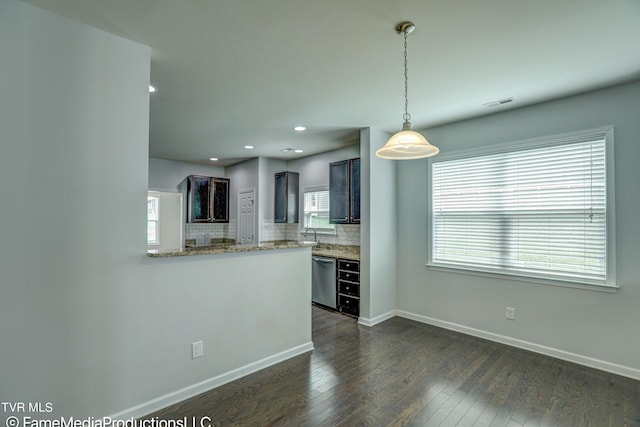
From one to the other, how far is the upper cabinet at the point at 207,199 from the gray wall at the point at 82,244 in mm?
4346

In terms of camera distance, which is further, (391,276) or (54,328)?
(391,276)

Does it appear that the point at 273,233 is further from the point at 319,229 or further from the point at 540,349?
the point at 540,349

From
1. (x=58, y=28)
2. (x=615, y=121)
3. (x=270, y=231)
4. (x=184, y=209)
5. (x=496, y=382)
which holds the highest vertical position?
(x=58, y=28)

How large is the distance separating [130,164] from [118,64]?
0.68 meters

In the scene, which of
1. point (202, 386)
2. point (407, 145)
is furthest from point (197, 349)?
point (407, 145)

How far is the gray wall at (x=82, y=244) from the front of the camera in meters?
1.73

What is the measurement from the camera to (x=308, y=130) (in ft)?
14.1

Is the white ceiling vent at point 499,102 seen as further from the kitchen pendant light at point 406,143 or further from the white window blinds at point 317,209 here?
the white window blinds at point 317,209

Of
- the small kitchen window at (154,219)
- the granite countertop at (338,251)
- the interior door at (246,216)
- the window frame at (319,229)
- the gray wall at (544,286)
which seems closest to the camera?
the gray wall at (544,286)

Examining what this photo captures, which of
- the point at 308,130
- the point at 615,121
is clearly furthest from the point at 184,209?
the point at 615,121

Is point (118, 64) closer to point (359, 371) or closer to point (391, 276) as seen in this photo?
point (359, 371)

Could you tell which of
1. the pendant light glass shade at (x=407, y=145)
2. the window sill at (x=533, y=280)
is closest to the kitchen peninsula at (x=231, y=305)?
the pendant light glass shade at (x=407, y=145)

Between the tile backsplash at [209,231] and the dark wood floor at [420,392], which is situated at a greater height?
the tile backsplash at [209,231]

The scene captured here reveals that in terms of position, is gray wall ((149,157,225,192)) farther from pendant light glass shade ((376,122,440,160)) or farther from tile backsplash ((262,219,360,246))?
pendant light glass shade ((376,122,440,160))
